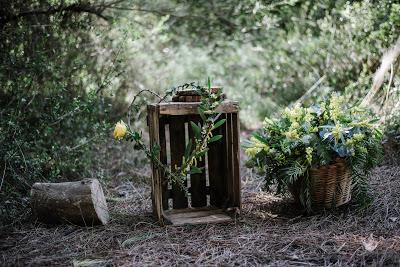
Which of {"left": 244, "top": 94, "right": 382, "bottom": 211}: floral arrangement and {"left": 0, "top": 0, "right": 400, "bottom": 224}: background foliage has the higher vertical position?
{"left": 0, "top": 0, "right": 400, "bottom": 224}: background foliage

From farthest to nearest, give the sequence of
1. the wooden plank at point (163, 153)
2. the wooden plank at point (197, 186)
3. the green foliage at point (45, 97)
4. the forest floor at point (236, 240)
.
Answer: the green foliage at point (45, 97) < the wooden plank at point (197, 186) < the wooden plank at point (163, 153) < the forest floor at point (236, 240)

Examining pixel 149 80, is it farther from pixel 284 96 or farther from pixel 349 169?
pixel 349 169

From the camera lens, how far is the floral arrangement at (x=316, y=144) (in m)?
2.77

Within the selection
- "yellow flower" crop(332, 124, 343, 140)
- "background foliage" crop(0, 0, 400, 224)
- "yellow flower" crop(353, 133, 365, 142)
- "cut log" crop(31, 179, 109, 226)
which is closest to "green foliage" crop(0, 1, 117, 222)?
"background foliage" crop(0, 0, 400, 224)

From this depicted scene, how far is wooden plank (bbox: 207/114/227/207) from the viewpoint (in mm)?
3191

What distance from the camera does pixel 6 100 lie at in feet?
13.2

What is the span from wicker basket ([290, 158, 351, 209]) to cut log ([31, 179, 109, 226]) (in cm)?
126

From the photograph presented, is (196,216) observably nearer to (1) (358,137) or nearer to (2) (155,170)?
(2) (155,170)

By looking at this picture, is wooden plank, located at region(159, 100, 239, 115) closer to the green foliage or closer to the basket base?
the basket base

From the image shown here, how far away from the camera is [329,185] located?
112 inches

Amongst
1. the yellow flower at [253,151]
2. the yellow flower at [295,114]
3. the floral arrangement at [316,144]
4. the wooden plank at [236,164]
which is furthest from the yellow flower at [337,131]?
the wooden plank at [236,164]

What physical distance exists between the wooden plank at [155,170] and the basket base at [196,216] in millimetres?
82

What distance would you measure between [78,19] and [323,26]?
271 cm

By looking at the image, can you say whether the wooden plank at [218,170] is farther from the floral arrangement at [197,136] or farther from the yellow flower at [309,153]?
the yellow flower at [309,153]
